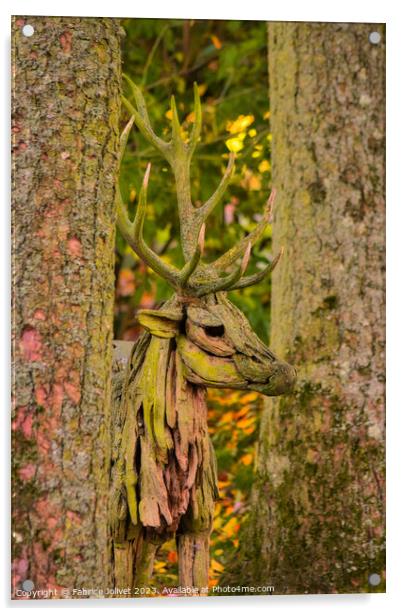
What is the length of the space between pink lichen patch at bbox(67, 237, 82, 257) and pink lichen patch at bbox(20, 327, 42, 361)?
211 millimetres

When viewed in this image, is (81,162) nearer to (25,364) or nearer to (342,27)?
(25,364)

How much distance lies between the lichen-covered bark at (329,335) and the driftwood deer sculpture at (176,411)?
0.59 m

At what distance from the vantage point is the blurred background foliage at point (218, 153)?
4055 mm

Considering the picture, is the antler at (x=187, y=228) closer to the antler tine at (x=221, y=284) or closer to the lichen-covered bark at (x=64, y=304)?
the antler tine at (x=221, y=284)

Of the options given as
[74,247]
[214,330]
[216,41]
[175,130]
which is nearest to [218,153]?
[216,41]

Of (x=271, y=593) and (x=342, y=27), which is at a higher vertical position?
(x=342, y=27)

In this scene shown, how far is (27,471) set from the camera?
2.12 m

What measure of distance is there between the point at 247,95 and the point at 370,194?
1.40 metres

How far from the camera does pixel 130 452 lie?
8.21ft

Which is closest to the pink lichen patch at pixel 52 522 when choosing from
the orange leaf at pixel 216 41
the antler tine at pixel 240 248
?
the antler tine at pixel 240 248

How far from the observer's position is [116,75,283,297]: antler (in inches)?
94.8

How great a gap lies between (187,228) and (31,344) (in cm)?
80

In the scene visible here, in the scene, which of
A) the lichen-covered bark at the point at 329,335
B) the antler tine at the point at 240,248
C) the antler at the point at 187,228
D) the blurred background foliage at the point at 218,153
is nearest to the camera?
the antler at the point at 187,228
